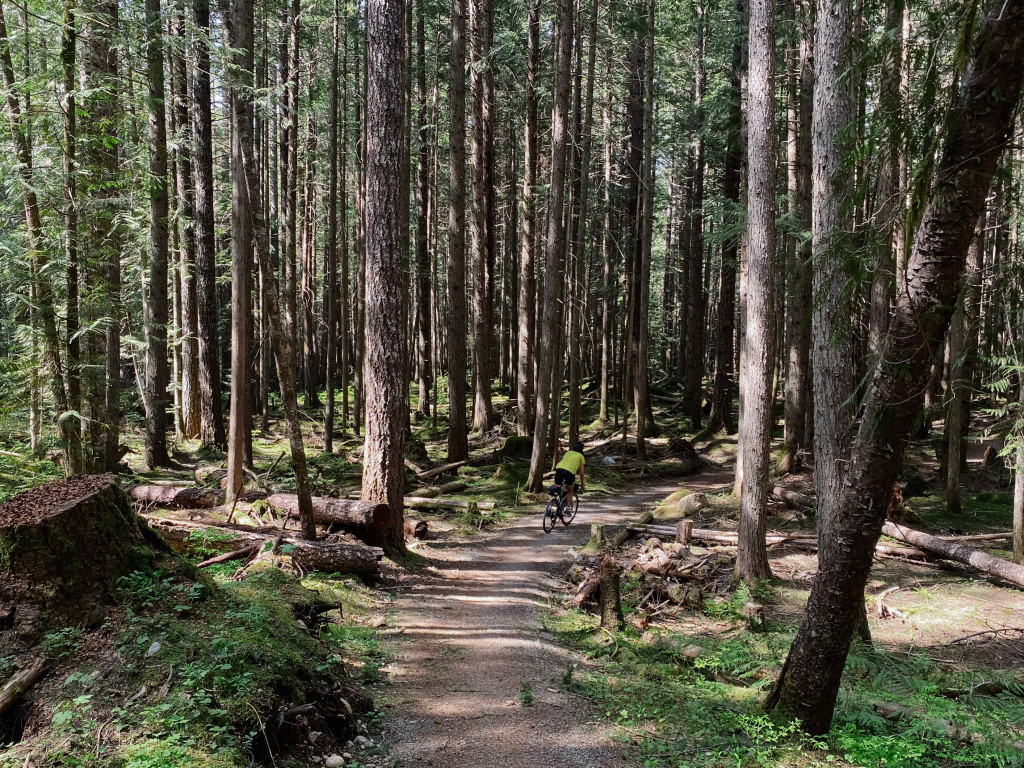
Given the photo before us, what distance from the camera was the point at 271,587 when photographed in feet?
21.4

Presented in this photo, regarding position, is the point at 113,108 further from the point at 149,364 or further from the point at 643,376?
the point at 643,376

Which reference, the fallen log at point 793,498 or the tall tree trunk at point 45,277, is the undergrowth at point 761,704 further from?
the tall tree trunk at point 45,277

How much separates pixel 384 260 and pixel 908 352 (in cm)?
742

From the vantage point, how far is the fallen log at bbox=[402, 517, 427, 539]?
11.4 m

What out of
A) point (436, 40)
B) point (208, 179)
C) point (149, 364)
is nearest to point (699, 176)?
point (436, 40)

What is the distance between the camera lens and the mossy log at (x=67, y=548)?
4.09 meters

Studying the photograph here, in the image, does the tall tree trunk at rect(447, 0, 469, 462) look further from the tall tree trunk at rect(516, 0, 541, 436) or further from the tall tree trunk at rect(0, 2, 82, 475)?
the tall tree trunk at rect(0, 2, 82, 475)

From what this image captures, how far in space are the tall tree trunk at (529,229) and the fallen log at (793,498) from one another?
309 inches

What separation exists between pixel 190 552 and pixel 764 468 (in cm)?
827

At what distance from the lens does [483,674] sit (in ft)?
20.8

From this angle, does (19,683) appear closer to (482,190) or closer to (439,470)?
(439,470)

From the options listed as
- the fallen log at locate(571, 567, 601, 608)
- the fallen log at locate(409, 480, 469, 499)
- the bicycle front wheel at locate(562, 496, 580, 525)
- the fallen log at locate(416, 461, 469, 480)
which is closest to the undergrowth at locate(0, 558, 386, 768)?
the fallen log at locate(571, 567, 601, 608)

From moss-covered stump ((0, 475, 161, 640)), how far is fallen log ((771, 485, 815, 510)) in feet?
42.6

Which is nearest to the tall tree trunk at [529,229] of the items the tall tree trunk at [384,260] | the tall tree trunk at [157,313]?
the tall tree trunk at [384,260]
